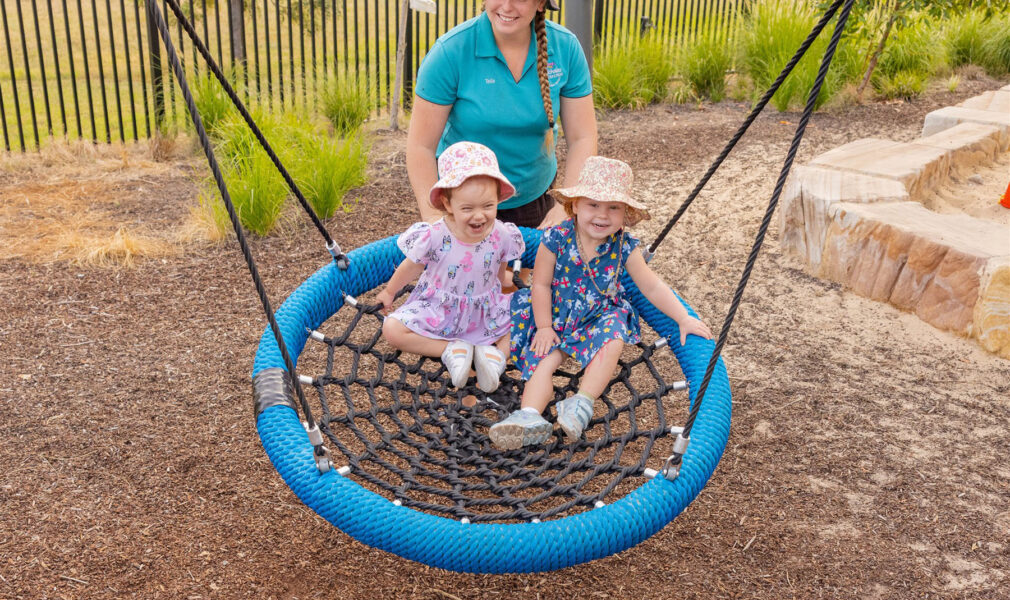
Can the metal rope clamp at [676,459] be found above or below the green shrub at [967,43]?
below

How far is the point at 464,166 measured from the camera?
214 centimetres

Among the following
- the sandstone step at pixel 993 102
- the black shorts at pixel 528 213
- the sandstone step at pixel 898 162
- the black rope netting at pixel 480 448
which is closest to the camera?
the black rope netting at pixel 480 448

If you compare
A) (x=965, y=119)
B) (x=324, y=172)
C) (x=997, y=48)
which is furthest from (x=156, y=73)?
(x=997, y=48)

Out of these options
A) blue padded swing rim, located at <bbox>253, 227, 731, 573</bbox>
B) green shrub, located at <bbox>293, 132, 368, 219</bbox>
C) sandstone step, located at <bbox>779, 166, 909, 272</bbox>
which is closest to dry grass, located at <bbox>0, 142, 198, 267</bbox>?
green shrub, located at <bbox>293, 132, 368, 219</bbox>

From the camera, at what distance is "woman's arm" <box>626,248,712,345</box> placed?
7.46 feet

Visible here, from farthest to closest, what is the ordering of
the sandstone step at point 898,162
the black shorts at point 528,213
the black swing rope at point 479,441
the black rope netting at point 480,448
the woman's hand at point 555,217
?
the sandstone step at point 898,162, the black shorts at point 528,213, the woman's hand at point 555,217, the black rope netting at point 480,448, the black swing rope at point 479,441

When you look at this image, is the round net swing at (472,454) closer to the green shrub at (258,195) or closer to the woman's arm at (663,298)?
the woman's arm at (663,298)

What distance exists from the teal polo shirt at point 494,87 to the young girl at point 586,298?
263 mm

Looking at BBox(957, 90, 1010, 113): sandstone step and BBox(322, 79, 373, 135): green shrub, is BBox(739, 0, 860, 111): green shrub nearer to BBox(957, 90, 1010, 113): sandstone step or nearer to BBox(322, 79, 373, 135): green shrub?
BBox(957, 90, 1010, 113): sandstone step

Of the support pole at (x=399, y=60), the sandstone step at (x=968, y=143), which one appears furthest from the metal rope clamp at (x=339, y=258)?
the support pole at (x=399, y=60)

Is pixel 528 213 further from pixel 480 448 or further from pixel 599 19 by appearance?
pixel 599 19

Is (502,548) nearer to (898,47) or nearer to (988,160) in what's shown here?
(988,160)

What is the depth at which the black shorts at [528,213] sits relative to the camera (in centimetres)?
271

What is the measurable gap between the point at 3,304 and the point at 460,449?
238 centimetres
